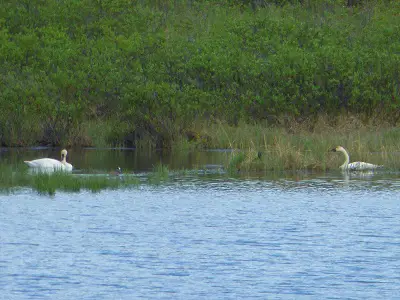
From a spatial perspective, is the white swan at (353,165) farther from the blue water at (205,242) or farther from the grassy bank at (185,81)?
the grassy bank at (185,81)

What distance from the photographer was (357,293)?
12.8 metres

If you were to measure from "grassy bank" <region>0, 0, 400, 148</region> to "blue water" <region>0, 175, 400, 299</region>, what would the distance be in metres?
12.5

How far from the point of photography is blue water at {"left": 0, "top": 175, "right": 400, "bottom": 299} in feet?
43.1

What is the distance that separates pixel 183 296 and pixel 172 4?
1581 inches

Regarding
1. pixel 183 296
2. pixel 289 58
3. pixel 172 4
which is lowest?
pixel 183 296

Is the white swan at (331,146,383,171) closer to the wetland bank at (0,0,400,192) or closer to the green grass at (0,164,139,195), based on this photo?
the wetland bank at (0,0,400,192)

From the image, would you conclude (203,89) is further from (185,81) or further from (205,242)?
(205,242)

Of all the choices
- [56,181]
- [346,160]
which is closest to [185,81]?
[346,160]

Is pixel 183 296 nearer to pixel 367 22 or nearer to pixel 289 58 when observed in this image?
pixel 289 58

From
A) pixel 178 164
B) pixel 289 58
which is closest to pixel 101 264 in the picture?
pixel 178 164

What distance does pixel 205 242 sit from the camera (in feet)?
53.3

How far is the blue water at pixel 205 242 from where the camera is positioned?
1314 centimetres

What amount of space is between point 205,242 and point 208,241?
104mm

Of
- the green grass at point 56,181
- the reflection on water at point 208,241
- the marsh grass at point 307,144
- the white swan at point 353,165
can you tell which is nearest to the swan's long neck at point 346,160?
the white swan at point 353,165
